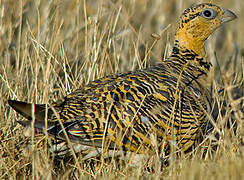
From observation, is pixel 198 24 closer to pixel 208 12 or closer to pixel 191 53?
pixel 208 12

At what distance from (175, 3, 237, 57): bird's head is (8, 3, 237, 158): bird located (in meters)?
0.53

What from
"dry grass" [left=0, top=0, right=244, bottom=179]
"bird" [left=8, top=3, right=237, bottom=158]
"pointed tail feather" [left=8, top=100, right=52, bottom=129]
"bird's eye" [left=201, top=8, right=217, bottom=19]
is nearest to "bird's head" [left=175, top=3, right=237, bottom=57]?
"bird's eye" [left=201, top=8, right=217, bottom=19]

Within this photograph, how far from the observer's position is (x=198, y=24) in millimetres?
5062

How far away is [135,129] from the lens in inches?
154

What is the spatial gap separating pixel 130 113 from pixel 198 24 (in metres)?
1.72

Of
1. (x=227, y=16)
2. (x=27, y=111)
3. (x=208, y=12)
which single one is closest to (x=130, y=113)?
(x=27, y=111)

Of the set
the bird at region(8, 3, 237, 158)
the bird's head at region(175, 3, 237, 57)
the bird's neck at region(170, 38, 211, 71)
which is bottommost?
the bird at region(8, 3, 237, 158)

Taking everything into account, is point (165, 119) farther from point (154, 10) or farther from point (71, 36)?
point (154, 10)

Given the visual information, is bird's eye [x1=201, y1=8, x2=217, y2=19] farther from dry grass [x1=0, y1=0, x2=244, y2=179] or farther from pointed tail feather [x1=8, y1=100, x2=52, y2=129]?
pointed tail feather [x1=8, y1=100, x2=52, y2=129]

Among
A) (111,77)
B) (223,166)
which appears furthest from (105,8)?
(223,166)

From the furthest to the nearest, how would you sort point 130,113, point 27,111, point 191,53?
point 191,53 < point 130,113 < point 27,111

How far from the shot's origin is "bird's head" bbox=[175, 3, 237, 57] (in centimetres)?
506

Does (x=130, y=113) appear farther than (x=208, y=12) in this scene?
No

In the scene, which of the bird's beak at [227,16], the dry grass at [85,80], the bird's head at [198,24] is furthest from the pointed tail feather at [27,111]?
the bird's beak at [227,16]
